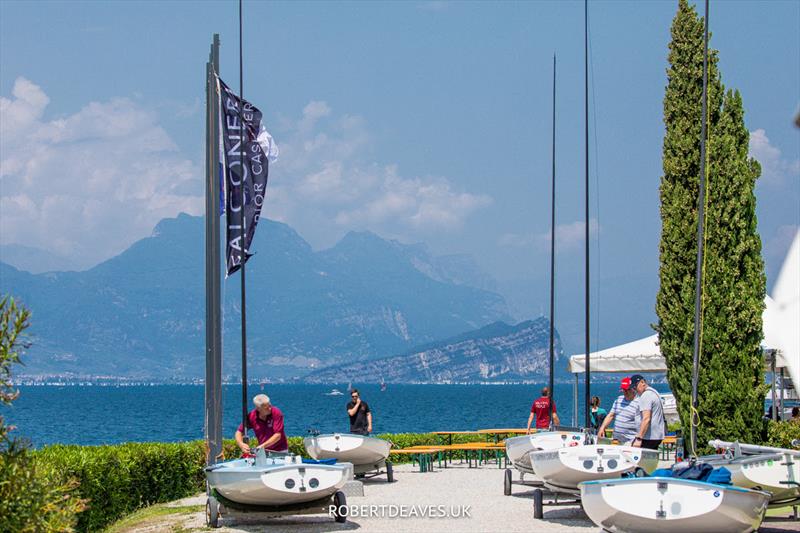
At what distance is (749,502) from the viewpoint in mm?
10641

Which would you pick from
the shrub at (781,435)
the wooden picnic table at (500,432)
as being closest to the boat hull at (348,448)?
the shrub at (781,435)

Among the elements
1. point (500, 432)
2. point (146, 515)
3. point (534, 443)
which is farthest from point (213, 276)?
point (500, 432)

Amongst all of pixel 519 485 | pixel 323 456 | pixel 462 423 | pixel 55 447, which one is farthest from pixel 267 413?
pixel 462 423

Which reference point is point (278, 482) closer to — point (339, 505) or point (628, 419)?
point (339, 505)

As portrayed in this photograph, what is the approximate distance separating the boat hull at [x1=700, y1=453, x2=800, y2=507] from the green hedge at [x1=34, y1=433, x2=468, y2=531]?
7.14m

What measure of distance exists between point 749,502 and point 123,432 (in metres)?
73.4

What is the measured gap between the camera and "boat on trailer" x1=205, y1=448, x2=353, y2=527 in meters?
12.9

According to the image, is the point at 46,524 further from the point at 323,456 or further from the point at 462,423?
the point at 462,423

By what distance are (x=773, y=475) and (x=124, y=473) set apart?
8.49 metres

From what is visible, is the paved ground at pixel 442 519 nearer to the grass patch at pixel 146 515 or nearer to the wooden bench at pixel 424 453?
the grass patch at pixel 146 515

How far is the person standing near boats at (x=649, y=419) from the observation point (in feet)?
50.1

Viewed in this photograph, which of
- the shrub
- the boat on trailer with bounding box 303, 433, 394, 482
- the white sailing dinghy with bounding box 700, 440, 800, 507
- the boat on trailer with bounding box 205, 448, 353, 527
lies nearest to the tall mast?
the boat on trailer with bounding box 205, 448, 353, 527

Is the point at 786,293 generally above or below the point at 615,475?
above

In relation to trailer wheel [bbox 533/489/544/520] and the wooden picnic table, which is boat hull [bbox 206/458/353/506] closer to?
trailer wheel [bbox 533/489/544/520]
